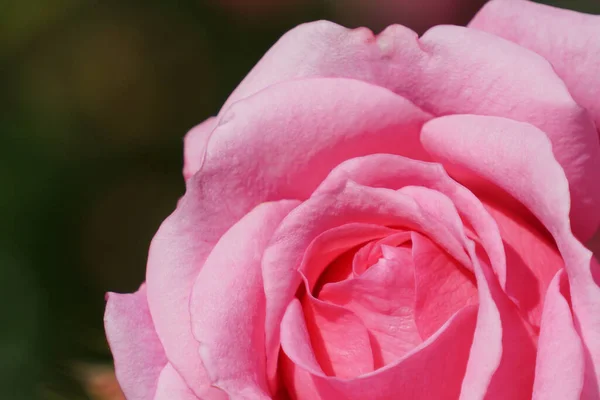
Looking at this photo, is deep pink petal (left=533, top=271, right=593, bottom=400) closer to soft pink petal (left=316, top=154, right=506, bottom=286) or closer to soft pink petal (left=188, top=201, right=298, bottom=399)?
soft pink petal (left=316, top=154, right=506, bottom=286)

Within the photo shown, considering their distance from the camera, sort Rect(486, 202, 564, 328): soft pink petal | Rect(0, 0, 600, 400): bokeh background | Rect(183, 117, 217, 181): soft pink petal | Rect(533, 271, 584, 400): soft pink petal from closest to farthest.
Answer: Rect(533, 271, 584, 400): soft pink petal → Rect(486, 202, 564, 328): soft pink petal → Rect(183, 117, 217, 181): soft pink petal → Rect(0, 0, 600, 400): bokeh background

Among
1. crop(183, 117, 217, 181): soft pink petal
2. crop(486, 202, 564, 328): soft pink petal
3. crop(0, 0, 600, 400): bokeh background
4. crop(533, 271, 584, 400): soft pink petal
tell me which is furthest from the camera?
crop(0, 0, 600, 400): bokeh background

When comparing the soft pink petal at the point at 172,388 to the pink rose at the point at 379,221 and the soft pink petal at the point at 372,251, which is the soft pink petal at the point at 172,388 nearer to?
the pink rose at the point at 379,221

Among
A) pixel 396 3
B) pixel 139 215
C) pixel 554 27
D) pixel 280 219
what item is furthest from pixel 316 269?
pixel 396 3

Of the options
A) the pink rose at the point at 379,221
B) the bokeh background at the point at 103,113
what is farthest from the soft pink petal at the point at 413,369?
the bokeh background at the point at 103,113

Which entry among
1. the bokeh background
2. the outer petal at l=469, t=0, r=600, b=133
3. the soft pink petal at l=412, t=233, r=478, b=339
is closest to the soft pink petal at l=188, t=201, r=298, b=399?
the soft pink petal at l=412, t=233, r=478, b=339

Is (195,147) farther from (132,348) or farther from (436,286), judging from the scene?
(436,286)

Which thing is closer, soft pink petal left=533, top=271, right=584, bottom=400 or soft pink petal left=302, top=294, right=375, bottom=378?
soft pink petal left=533, top=271, right=584, bottom=400

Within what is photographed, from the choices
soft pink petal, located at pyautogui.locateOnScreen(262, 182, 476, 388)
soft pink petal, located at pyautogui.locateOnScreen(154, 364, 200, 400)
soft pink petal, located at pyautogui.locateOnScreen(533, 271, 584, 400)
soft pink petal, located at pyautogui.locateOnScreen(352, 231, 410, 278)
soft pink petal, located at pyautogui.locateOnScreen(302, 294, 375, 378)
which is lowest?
Answer: soft pink petal, located at pyautogui.locateOnScreen(154, 364, 200, 400)
